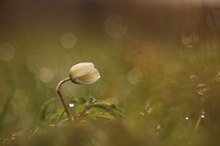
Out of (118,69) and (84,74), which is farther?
(118,69)

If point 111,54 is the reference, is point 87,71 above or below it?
above

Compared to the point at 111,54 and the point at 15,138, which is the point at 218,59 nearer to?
the point at 15,138

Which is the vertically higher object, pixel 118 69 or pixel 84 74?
pixel 84 74

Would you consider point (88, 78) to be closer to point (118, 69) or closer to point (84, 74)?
point (84, 74)

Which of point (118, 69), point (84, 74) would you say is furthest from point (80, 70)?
point (118, 69)

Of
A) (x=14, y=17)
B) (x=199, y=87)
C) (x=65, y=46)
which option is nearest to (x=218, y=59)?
(x=199, y=87)

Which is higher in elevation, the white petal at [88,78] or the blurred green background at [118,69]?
the white petal at [88,78]

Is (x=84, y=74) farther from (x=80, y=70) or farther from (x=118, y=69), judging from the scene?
(x=118, y=69)

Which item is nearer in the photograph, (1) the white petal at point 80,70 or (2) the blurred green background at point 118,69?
(2) the blurred green background at point 118,69

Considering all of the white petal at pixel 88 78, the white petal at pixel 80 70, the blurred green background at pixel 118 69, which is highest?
the white petal at pixel 80 70
